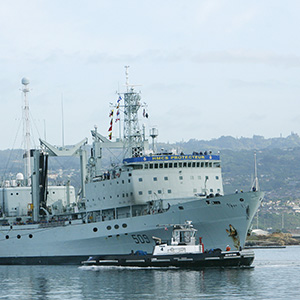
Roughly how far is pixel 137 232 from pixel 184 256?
489 centimetres

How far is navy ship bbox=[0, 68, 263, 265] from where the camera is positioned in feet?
168

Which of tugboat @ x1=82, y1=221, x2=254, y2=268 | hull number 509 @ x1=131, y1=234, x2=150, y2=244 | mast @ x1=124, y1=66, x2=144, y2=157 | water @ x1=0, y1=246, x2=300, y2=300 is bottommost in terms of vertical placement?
water @ x1=0, y1=246, x2=300, y2=300

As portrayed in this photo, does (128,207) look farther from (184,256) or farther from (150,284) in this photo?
(150,284)

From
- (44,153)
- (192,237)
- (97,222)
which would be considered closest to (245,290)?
(192,237)

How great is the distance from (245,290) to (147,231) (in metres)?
13.8

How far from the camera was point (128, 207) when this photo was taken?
54250 millimetres

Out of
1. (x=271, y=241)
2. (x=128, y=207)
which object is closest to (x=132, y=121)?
(x=128, y=207)

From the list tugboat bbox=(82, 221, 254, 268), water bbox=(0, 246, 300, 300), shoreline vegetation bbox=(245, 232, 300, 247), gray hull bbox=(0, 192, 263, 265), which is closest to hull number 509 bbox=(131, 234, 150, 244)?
gray hull bbox=(0, 192, 263, 265)

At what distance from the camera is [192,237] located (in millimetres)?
49625

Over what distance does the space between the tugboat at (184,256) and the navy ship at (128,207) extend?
4.68 feet

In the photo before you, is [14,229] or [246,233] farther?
[14,229]

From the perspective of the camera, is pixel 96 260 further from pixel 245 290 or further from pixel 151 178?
pixel 245 290

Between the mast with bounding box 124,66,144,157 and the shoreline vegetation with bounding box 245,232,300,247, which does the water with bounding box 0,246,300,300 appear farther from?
the shoreline vegetation with bounding box 245,232,300,247

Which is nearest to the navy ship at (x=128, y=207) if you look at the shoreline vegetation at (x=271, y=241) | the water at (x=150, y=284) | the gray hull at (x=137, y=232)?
the gray hull at (x=137, y=232)
